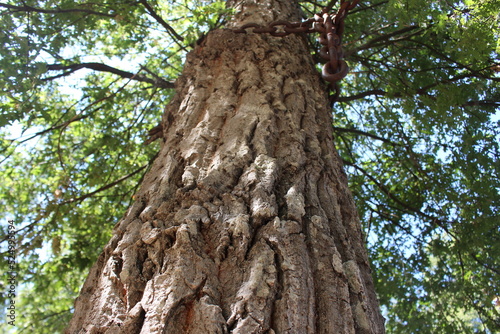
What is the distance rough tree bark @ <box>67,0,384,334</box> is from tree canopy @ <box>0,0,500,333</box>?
1.21m

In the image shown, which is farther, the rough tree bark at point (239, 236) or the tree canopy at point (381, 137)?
the tree canopy at point (381, 137)

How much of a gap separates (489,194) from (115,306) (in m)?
3.57

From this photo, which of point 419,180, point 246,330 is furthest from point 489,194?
point 246,330

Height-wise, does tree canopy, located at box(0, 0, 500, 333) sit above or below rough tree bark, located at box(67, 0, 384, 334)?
above

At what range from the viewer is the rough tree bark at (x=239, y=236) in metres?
1.21

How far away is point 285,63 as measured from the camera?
2582 mm

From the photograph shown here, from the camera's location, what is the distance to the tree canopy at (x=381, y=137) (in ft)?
10.2

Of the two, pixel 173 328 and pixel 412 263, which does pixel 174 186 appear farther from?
pixel 412 263

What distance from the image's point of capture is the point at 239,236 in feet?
4.57

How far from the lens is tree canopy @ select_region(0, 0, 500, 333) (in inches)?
122

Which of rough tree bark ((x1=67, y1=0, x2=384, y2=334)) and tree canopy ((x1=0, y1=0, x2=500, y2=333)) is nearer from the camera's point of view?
rough tree bark ((x1=67, y1=0, x2=384, y2=334))

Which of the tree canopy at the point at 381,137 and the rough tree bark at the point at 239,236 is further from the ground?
the tree canopy at the point at 381,137

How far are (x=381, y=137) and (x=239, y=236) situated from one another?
366 centimetres

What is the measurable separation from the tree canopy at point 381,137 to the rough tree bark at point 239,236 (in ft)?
3.98
